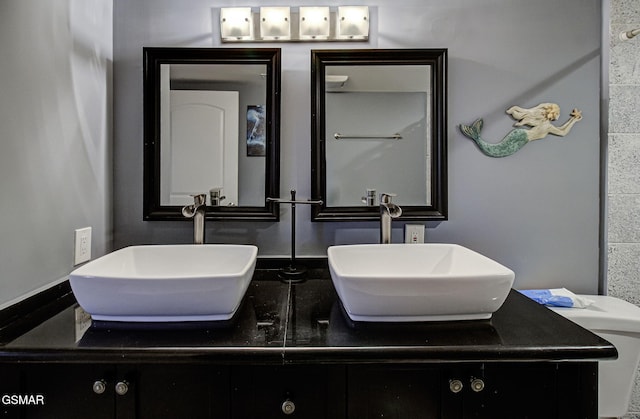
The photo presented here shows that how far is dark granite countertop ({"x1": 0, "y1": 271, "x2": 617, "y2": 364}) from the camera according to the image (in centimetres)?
82

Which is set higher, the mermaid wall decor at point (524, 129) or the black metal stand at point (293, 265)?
the mermaid wall decor at point (524, 129)

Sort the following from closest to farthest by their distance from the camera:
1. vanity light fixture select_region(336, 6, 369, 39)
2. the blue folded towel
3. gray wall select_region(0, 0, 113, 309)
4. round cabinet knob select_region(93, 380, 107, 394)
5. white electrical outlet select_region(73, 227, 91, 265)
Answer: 1. round cabinet knob select_region(93, 380, 107, 394)
2. gray wall select_region(0, 0, 113, 309)
3. white electrical outlet select_region(73, 227, 91, 265)
4. the blue folded towel
5. vanity light fixture select_region(336, 6, 369, 39)

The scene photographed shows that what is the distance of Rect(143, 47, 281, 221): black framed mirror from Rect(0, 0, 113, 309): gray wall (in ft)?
0.62

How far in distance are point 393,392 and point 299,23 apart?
1.34 meters

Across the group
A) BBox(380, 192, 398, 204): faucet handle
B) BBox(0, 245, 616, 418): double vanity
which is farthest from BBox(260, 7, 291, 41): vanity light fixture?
BBox(0, 245, 616, 418): double vanity

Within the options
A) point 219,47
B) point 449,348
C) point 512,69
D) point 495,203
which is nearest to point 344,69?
point 219,47

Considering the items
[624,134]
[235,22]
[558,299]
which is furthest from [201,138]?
[624,134]

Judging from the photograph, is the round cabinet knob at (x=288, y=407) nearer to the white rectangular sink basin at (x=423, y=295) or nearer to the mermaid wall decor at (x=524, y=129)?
the white rectangular sink basin at (x=423, y=295)

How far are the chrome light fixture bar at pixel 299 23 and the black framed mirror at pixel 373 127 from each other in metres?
0.08

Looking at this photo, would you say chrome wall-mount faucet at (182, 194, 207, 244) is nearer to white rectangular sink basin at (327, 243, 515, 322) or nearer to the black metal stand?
the black metal stand

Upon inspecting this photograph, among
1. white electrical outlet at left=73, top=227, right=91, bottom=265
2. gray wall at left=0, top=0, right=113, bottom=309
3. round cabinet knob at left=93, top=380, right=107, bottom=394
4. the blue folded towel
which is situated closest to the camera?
round cabinet knob at left=93, top=380, right=107, bottom=394

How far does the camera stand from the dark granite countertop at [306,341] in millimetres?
821

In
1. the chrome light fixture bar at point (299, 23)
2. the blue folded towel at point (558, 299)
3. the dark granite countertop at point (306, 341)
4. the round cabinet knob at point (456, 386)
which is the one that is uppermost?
the chrome light fixture bar at point (299, 23)

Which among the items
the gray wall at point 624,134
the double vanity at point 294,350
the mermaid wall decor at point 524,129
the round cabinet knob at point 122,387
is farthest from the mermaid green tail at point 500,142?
the round cabinet knob at point 122,387
